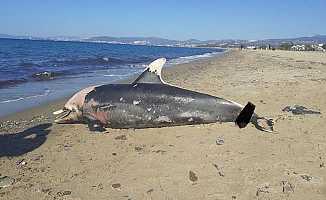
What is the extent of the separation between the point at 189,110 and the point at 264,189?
2.34 m

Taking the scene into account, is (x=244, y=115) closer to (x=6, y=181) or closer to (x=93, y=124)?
(x=93, y=124)

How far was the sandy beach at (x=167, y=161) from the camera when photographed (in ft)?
15.4

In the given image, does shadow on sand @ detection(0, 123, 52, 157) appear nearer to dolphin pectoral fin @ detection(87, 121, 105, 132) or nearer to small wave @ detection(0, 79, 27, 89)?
dolphin pectoral fin @ detection(87, 121, 105, 132)

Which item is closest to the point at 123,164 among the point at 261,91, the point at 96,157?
the point at 96,157

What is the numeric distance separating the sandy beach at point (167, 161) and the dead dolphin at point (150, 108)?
242 millimetres

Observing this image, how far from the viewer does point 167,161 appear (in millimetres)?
5641

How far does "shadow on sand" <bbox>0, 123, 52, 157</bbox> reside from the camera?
629cm

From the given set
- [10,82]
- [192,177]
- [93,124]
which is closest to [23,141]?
[93,124]

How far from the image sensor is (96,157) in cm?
598

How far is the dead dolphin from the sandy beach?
242 millimetres

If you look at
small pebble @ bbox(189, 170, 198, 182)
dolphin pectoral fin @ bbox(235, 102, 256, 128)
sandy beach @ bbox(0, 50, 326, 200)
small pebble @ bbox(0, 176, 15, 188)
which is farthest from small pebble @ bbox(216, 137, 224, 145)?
small pebble @ bbox(0, 176, 15, 188)

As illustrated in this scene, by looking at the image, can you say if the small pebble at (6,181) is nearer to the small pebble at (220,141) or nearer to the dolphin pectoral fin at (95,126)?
the dolphin pectoral fin at (95,126)

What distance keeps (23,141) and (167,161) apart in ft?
9.08

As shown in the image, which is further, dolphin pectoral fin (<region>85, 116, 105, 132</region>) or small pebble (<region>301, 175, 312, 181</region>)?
dolphin pectoral fin (<region>85, 116, 105, 132</region>)
